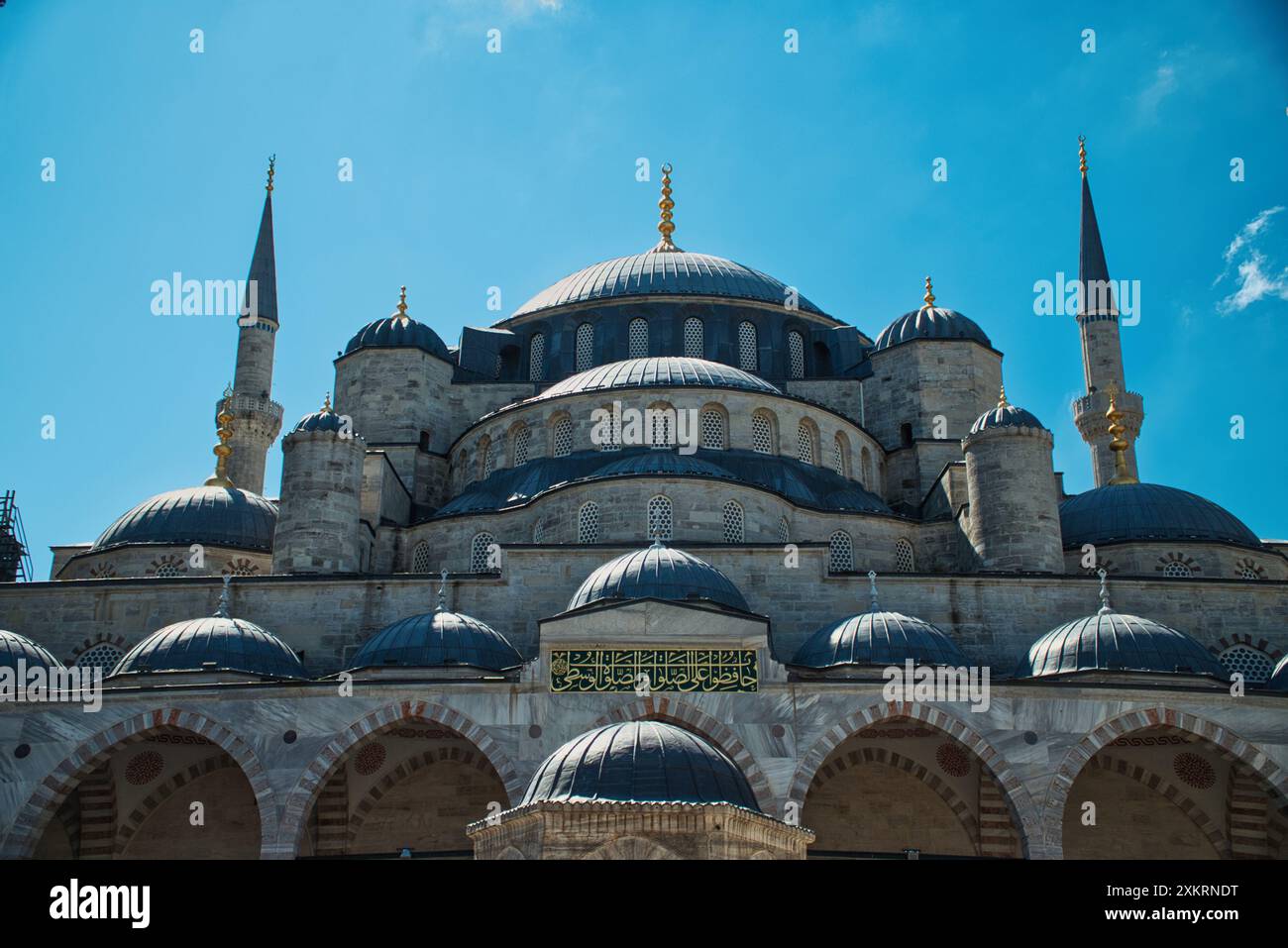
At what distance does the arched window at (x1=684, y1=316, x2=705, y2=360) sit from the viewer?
97.3ft

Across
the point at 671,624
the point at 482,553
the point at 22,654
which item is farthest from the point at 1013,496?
the point at 22,654

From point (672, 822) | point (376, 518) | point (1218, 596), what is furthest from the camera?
point (376, 518)

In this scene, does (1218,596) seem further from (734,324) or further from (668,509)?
(734,324)

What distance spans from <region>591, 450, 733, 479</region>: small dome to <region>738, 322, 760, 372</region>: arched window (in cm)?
682

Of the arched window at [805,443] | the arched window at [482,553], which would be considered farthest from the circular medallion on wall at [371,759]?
the arched window at [805,443]

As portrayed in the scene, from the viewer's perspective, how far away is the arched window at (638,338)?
2961 centimetres

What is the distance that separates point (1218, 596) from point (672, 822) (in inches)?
563

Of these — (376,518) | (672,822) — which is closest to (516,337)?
(376,518)

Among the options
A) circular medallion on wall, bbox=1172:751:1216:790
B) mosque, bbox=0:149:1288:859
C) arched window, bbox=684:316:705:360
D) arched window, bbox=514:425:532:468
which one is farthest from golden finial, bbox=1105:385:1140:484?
arched window, bbox=514:425:532:468

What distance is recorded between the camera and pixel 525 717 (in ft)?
56.5

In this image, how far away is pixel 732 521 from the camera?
21641 mm

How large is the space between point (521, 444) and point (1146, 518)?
33.1 ft

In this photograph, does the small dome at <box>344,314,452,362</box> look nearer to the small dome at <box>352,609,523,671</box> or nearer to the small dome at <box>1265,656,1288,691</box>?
the small dome at <box>352,609,523,671</box>
